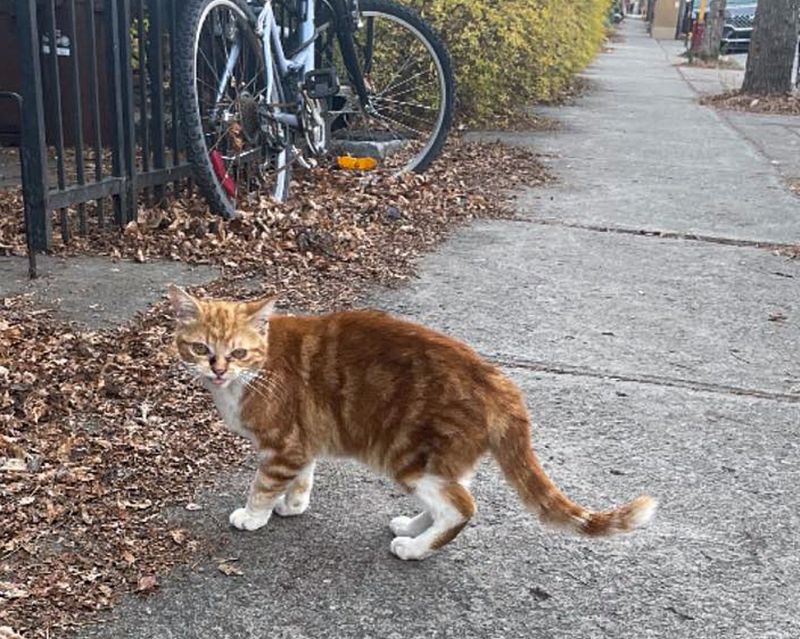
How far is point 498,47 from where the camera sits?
349 inches

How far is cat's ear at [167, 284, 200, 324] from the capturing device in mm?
2494

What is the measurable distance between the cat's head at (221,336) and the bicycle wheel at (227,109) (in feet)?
7.31

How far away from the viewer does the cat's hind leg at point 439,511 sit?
231cm

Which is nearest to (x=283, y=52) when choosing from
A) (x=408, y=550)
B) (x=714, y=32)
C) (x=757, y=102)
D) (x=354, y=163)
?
(x=354, y=163)

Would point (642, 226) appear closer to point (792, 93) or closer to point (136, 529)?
point (136, 529)

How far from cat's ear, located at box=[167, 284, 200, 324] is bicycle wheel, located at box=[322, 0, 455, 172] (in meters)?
4.18

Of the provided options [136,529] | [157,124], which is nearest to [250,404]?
[136,529]

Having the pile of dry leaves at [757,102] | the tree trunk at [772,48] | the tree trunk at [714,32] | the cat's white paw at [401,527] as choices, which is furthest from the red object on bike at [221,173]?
the tree trunk at [714,32]

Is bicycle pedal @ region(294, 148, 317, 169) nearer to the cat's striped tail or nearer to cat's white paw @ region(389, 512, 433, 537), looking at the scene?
cat's white paw @ region(389, 512, 433, 537)

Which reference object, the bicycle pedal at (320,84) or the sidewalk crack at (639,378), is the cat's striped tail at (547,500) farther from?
the bicycle pedal at (320,84)

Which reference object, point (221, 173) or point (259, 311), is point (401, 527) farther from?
point (221, 173)

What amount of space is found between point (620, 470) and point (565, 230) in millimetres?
2991

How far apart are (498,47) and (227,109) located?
14.5 ft

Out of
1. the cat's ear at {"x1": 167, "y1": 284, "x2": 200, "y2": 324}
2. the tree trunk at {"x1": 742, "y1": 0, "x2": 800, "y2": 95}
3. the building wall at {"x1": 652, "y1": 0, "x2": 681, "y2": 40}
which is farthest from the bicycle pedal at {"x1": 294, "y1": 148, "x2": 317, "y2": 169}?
the building wall at {"x1": 652, "y1": 0, "x2": 681, "y2": 40}
